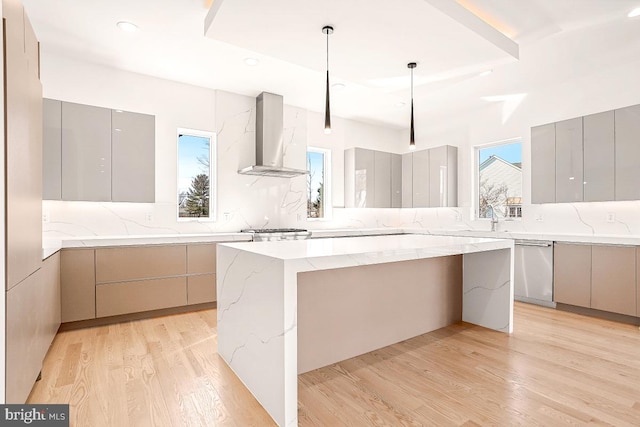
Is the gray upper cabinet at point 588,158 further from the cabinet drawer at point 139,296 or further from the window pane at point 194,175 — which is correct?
the cabinet drawer at point 139,296

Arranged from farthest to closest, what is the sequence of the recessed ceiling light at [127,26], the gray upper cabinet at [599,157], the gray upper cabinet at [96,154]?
the gray upper cabinet at [599,157] → the gray upper cabinet at [96,154] → the recessed ceiling light at [127,26]

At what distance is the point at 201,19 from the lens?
9.31 ft

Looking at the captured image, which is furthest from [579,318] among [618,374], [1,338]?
[1,338]

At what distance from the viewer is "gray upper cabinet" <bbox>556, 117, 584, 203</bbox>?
3842 millimetres

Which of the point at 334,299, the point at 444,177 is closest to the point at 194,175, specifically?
the point at 334,299

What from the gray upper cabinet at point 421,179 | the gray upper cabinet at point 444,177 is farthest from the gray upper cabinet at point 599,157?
the gray upper cabinet at point 421,179

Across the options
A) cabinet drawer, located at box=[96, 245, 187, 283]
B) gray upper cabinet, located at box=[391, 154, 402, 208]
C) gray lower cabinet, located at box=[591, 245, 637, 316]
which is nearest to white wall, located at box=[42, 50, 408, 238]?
cabinet drawer, located at box=[96, 245, 187, 283]

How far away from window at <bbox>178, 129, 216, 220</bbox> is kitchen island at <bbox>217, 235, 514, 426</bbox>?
6.79 feet

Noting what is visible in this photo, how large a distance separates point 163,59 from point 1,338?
117 inches

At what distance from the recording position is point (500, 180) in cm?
506

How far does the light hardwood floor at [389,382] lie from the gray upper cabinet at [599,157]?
1482 millimetres

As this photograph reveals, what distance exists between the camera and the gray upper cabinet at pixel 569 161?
384cm

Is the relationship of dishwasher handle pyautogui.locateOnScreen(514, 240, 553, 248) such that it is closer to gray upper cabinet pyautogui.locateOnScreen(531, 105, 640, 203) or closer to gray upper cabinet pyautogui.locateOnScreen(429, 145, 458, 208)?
gray upper cabinet pyautogui.locateOnScreen(531, 105, 640, 203)

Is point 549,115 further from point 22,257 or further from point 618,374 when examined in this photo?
point 22,257
